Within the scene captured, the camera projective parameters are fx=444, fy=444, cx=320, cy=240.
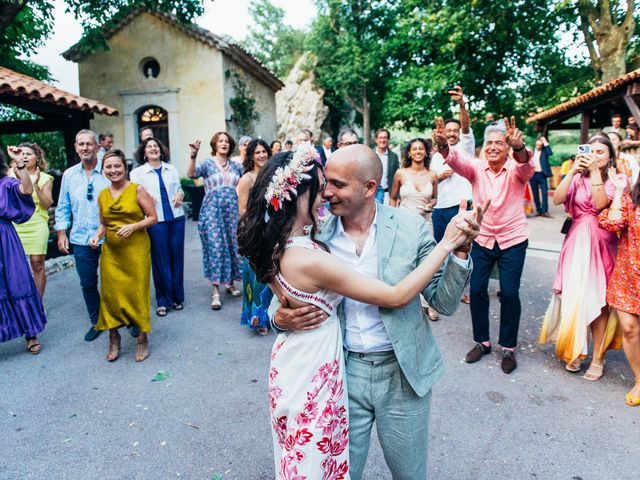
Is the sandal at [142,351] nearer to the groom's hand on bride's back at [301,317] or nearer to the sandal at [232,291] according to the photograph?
the sandal at [232,291]

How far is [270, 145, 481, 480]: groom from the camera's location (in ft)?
5.99

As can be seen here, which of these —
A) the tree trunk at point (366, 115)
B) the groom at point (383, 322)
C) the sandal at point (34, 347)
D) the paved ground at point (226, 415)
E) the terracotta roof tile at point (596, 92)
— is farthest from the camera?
the tree trunk at point (366, 115)

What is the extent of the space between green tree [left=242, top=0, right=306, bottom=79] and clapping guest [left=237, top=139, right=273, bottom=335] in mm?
44130

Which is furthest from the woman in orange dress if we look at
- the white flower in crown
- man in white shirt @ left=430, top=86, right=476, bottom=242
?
the white flower in crown

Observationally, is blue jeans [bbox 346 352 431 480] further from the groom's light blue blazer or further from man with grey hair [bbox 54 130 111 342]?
man with grey hair [bbox 54 130 111 342]

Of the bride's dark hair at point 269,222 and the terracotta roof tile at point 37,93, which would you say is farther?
the terracotta roof tile at point 37,93

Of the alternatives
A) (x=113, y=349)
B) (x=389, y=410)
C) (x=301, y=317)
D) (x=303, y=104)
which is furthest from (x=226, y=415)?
(x=303, y=104)

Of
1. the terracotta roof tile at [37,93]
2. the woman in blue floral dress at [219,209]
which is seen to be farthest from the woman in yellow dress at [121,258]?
the terracotta roof tile at [37,93]

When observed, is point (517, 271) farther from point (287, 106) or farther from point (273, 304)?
point (287, 106)

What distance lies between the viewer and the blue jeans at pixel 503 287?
4.01 metres

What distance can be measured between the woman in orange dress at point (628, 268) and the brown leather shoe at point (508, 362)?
0.86 meters

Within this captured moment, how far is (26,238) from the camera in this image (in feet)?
17.5

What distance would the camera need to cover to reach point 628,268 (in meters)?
3.49

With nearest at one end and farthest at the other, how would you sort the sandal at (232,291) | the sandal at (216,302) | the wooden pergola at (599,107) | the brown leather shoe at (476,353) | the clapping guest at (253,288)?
1. the brown leather shoe at (476,353)
2. the clapping guest at (253,288)
3. the sandal at (216,302)
4. the sandal at (232,291)
5. the wooden pergola at (599,107)
